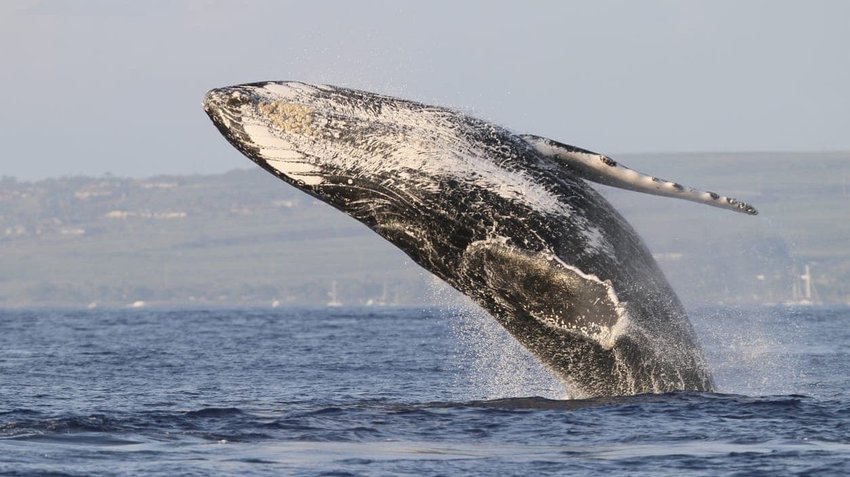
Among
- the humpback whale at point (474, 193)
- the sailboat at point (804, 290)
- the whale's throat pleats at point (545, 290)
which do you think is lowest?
Answer: the sailboat at point (804, 290)

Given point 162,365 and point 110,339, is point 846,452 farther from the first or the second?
point 110,339

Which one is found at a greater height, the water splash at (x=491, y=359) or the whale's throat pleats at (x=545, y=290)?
the whale's throat pleats at (x=545, y=290)

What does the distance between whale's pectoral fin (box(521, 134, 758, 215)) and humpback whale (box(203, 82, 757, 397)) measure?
0.01 metres

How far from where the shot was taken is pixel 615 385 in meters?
14.0

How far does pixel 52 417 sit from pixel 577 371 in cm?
542

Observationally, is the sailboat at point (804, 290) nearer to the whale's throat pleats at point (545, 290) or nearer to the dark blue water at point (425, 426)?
the dark blue water at point (425, 426)

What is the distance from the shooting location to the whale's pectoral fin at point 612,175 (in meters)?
12.9

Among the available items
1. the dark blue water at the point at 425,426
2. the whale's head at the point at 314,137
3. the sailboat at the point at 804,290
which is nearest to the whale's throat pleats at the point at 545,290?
the dark blue water at the point at 425,426

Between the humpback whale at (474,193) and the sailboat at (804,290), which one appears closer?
the humpback whale at (474,193)

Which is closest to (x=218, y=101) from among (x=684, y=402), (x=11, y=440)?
(x=11, y=440)

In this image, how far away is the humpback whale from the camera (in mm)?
12602

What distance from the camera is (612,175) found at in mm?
12961

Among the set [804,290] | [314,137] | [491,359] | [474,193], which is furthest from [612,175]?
[804,290]

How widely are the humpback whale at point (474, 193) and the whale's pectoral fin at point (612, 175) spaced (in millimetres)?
13
